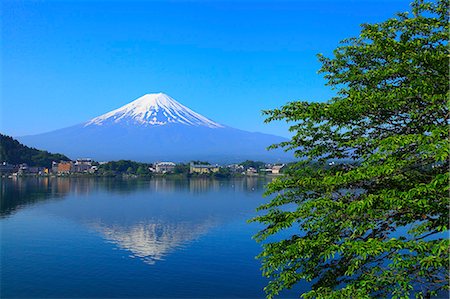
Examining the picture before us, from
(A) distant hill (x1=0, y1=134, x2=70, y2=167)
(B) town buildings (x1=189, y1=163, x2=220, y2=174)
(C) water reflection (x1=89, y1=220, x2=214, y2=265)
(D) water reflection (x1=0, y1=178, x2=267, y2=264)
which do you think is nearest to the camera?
(C) water reflection (x1=89, y1=220, x2=214, y2=265)

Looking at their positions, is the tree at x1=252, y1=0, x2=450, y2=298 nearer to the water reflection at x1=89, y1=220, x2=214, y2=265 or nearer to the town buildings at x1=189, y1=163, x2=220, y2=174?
the water reflection at x1=89, y1=220, x2=214, y2=265

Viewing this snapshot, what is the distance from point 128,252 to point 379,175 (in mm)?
14034

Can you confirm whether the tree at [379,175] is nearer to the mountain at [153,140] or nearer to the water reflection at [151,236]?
the water reflection at [151,236]

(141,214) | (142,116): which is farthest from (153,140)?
(141,214)

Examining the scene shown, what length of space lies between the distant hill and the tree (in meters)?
69.7

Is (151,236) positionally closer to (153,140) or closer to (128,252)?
(128,252)

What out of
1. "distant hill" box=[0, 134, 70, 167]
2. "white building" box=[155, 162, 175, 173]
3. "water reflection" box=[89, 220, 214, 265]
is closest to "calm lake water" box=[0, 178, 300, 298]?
"water reflection" box=[89, 220, 214, 265]

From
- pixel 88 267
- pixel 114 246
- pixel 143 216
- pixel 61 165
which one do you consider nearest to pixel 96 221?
pixel 143 216

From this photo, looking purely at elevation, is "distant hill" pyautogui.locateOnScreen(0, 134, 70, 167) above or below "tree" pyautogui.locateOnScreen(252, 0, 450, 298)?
above

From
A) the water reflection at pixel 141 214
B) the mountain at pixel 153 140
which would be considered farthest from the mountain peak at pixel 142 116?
the water reflection at pixel 141 214

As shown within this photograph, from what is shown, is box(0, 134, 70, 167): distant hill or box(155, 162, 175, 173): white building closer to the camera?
box(0, 134, 70, 167): distant hill

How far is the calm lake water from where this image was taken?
1178 centimetres

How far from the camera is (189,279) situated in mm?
12516

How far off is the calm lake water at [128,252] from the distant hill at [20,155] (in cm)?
4392
